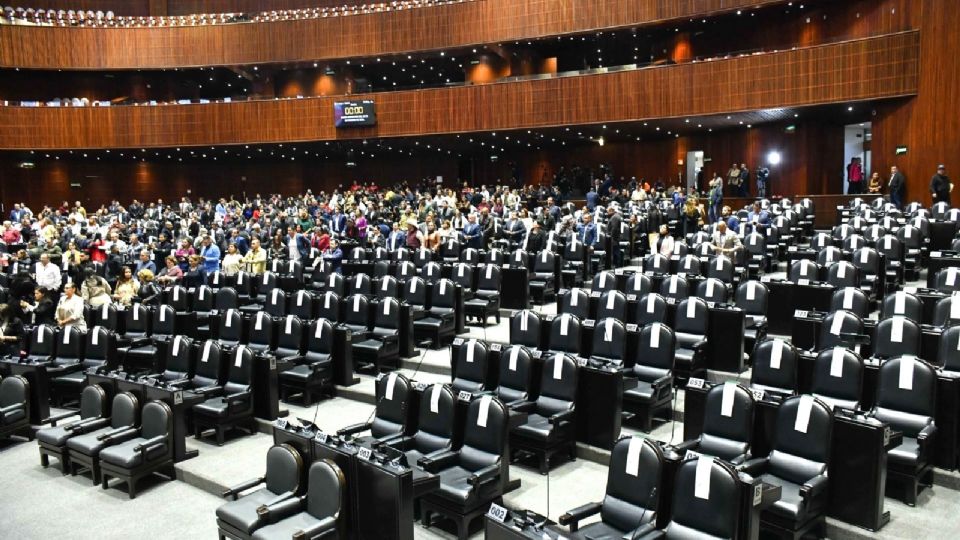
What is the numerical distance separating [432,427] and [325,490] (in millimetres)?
1122

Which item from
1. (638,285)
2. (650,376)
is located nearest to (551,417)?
(650,376)

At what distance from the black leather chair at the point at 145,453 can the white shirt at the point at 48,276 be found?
21.3ft

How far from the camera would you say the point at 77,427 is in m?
6.98

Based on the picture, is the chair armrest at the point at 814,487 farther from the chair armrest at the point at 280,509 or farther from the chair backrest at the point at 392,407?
the chair armrest at the point at 280,509

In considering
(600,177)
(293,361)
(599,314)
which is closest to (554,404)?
(599,314)

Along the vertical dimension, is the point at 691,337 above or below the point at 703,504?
above

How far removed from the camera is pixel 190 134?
84.9 feet

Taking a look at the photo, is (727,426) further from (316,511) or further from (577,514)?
(316,511)

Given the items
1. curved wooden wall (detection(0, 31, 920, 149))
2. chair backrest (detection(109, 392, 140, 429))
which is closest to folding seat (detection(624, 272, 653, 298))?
chair backrest (detection(109, 392, 140, 429))

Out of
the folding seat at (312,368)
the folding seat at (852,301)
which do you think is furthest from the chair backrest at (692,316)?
the folding seat at (312,368)

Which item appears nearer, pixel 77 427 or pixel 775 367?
pixel 775 367

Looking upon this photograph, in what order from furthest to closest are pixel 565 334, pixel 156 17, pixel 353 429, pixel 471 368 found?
1. pixel 156 17
2. pixel 565 334
3. pixel 471 368
4. pixel 353 429

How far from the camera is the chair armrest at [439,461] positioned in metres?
5.24

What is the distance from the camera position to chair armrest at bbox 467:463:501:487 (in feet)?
16.6
